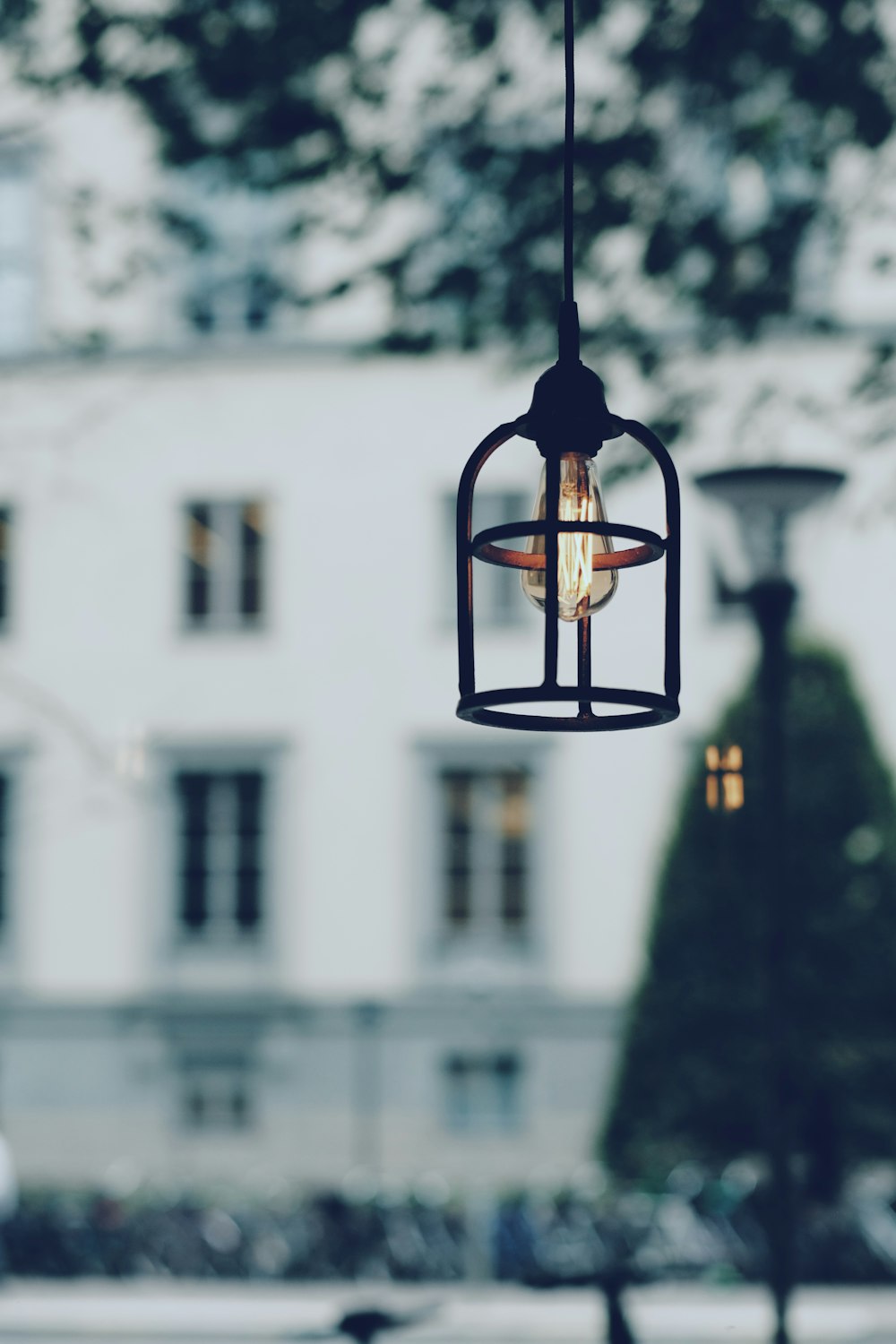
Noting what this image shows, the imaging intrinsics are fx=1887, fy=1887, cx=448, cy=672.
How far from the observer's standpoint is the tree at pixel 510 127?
7949 mm

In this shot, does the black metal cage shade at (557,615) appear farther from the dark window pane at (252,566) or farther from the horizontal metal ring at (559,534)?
the dark window pane at (252,566)

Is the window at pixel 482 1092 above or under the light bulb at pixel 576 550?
under

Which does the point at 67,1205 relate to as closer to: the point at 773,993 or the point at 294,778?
the point at 294,778

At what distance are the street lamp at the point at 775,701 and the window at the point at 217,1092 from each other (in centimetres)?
1846

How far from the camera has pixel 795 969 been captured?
20.4 meters

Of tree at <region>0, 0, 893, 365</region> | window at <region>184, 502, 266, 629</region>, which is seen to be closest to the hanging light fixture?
tree at <region>0, 0, 893, 365</region>

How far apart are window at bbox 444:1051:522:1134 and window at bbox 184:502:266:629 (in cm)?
670

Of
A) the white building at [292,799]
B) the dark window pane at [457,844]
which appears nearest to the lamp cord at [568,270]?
the white building at [292,799]

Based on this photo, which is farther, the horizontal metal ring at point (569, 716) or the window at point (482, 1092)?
the window at point (482, 1092)

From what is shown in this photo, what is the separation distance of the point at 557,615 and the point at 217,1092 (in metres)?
23.3

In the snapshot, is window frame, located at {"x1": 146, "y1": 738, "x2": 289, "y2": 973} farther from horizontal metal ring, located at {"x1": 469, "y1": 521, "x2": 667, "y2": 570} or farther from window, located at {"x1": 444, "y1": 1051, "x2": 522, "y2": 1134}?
horizontal metal ring, located at {"x1": 469, "y1": 521, "x2": 667, "y2": 570}

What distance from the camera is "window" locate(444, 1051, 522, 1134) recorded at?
24.7 meters

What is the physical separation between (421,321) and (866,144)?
2.13m

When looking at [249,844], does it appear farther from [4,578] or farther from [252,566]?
[4,578]
